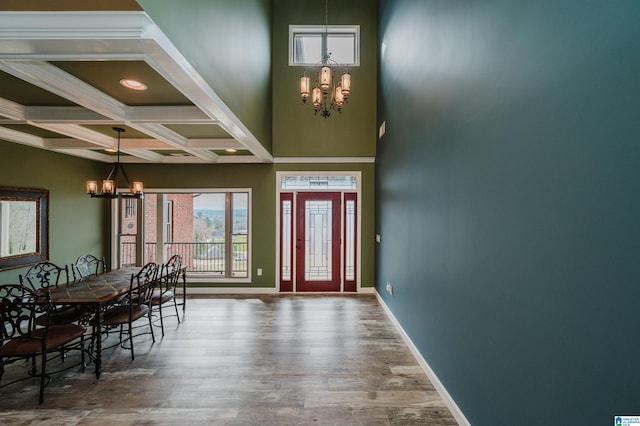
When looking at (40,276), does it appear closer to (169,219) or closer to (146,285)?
(146,285)

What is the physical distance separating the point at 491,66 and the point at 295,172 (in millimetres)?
4446

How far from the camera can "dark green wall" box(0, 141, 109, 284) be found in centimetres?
421

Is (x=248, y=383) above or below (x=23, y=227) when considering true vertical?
below

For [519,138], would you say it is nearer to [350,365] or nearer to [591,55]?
[591,55]

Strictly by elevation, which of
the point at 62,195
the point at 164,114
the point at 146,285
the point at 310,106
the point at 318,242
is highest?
the point at 310,106

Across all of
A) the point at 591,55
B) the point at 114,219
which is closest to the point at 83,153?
the point at 114,219

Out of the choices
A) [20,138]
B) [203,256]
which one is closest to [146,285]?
[203,256]

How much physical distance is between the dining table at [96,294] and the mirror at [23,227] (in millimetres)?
1312

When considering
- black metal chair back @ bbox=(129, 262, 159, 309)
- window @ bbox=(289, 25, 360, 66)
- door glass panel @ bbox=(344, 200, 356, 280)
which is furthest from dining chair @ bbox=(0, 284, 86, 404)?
window @ bbox=(289, 25, 360, 66)

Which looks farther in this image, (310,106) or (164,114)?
(310,106)

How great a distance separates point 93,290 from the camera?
10.9 feet

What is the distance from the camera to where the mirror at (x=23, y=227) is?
4105mm

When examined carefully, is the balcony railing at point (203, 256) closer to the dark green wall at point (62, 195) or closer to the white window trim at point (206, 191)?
the white window trim at point (206, 191)

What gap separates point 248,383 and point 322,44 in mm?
6084
